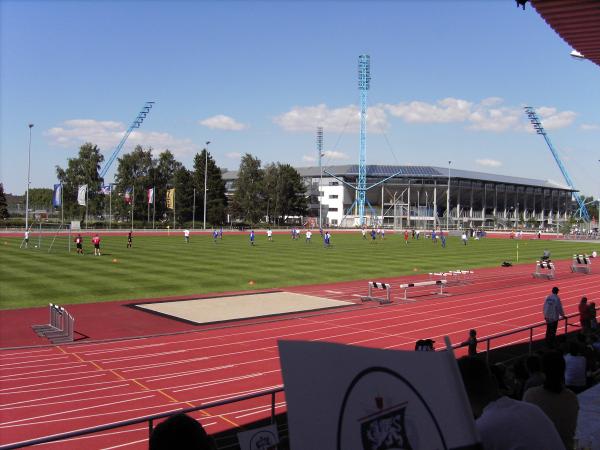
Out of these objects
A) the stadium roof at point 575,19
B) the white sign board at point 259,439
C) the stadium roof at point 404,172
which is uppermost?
the stadium roof at point 404,172

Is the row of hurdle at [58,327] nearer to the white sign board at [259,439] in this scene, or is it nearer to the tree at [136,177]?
the white sign board at [259,439]

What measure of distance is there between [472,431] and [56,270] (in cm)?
3321

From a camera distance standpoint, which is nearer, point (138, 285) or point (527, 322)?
point (527, 322)

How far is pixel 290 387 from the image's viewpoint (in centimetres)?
236

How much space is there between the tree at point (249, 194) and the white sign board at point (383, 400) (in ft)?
389

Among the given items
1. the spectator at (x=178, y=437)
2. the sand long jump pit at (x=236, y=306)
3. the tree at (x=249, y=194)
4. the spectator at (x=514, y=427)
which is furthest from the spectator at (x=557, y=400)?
the tree at (x=249, y=194)

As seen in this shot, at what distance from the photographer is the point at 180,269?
114 ft

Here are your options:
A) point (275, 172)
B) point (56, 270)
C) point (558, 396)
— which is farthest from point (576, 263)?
point (275, 172)

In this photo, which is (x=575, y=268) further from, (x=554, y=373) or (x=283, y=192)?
(x=283, y=192)

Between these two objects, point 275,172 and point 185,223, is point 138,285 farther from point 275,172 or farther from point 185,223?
point 275,172

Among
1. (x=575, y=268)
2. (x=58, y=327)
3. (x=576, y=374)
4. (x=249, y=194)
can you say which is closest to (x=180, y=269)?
(x=58, y=327)

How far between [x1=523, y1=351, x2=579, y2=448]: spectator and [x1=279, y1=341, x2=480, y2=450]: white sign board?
2.74 meters

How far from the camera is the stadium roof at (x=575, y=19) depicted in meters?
7.53

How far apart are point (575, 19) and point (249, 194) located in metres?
114
